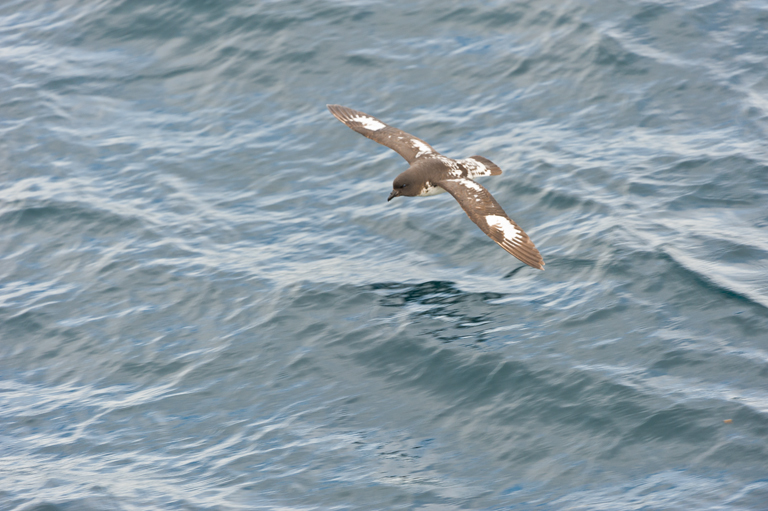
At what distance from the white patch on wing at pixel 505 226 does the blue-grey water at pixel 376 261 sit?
3.11 ft

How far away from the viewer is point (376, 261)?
12.3 m

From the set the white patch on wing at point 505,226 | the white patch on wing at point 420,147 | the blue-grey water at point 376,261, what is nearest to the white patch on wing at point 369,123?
the white patch on wing at point 420,147

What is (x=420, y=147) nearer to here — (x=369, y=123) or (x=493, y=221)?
(x=369, y=123)

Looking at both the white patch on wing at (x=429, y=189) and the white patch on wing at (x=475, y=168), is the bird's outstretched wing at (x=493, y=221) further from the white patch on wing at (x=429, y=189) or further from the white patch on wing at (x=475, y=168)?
the white patch on wing at (x=475, y=168)

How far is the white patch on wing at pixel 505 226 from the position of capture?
34.9ft

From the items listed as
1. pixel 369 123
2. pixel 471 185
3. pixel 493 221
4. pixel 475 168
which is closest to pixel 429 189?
pixel 471 185

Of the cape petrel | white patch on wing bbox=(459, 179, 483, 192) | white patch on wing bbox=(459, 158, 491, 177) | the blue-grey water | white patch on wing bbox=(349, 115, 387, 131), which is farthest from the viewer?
white patch on wing bbox=(349, 115, 387, 131)

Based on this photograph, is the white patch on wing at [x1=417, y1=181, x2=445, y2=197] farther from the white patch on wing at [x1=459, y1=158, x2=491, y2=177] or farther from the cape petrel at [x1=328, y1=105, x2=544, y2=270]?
the white patch on wing at [x1=459, y1=158, x2=491, y2=177]

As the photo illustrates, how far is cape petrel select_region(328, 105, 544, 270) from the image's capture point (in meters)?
10.6

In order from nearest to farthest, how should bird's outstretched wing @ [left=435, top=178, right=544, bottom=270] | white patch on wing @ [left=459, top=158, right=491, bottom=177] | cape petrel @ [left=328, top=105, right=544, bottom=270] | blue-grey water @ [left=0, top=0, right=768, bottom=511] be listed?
blue-grey water @ [left=0, top=0, right=768, bottom=511] → bird's outstretched wing @ [left=435, top=178, right=544, bottom=270] → cape petrel @ [left=328, top=105, right=544, bottom=270] → white patch on wing @ [left=459, top=158, right=491, bottom=177]

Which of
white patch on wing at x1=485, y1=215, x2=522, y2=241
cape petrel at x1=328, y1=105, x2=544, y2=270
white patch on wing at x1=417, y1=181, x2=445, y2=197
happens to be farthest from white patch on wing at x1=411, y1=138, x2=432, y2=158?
white patch on wing at x1=485, y1=215, x2=522, y2=241

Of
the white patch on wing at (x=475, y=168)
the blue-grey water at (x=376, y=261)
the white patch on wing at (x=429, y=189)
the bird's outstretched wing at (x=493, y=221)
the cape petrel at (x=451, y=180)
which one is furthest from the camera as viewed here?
the white patch on wing at (x=475, y=168)

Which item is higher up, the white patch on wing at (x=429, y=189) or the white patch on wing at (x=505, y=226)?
the white patch on wing at (x=429, y=189)

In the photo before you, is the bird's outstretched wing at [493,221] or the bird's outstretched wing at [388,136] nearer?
the bird's outstretched wing at [493,221]
